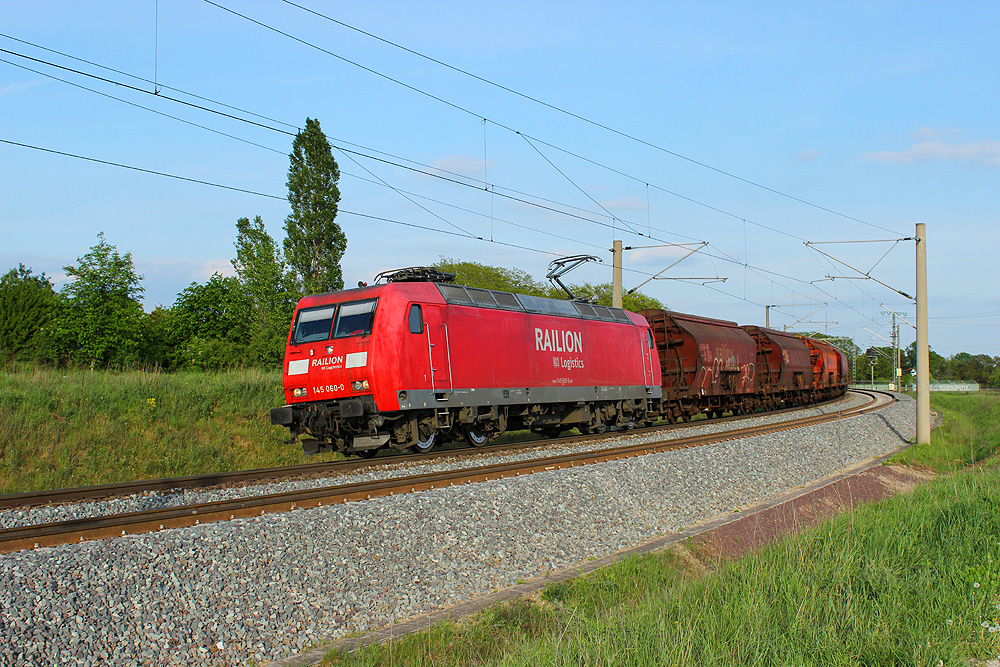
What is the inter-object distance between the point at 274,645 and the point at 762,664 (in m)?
3.55

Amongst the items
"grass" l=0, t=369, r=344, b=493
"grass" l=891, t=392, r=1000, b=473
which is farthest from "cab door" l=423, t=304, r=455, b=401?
"grass" l=891, t=392, r=1000, b=473

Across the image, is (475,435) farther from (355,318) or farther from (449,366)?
(355,318)

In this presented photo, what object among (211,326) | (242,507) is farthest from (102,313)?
(242,507)

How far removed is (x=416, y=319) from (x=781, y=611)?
9759mm

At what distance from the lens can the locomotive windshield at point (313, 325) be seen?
585 inches

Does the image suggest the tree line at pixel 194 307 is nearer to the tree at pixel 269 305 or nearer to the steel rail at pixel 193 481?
the tree at pixel 269 305

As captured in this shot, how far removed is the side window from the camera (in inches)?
559

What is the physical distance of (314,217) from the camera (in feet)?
159

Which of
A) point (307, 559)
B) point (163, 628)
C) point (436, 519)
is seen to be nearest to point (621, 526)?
point (436, 519)

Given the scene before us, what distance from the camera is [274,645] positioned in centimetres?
574

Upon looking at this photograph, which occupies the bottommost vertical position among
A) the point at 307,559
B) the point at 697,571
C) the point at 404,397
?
the point at 697,571

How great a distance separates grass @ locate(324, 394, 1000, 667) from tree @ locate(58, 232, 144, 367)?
2604 cm

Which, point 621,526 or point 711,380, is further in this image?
point 711,380

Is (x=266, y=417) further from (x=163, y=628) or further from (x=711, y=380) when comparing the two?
(x=711, y=380)
